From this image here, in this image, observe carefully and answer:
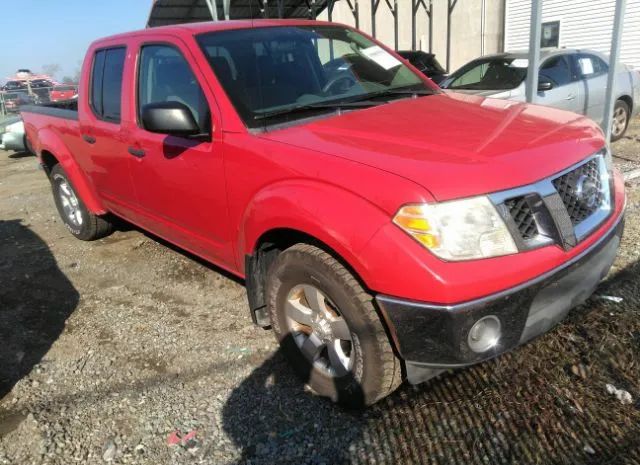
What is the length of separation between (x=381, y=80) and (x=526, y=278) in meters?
1.90

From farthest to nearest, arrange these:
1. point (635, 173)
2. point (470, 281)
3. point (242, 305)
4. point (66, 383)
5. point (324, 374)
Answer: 1. point (635, 173)
2. point (242, 305)
3. point (66, 383)
4. point (324, 374)
5. point (470, 281)

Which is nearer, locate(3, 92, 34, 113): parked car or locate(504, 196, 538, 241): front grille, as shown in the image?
locate(504, 196, 538, 241): front grille

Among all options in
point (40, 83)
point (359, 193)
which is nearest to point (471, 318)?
point (359, 193)

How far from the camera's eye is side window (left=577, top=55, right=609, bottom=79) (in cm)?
805

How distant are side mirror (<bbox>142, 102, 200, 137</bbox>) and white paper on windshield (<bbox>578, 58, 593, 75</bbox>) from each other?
7298mm

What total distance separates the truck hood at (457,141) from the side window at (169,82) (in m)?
0.58

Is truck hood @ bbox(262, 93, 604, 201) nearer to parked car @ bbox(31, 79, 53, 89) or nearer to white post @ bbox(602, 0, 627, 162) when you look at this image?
white post @ bbox(602, 0, 627, 162)

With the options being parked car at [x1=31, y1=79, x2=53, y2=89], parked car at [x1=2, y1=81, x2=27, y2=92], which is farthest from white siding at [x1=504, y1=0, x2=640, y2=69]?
parked car at [x1=31, y1=79, x2=53, y2=89]

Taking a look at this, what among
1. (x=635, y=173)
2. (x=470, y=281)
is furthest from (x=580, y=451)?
(x=635, y=173)

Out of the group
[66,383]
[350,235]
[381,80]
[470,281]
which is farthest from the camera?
[381,80]

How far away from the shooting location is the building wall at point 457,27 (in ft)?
61.1

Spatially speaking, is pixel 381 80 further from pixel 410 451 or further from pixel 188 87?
pixel 410 451

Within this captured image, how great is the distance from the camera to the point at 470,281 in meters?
1.94

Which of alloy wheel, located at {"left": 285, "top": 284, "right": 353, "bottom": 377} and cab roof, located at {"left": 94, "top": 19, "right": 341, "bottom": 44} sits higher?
cab roof, located at {"left": 94, "top": 19, "right": 341, "bottom": 44}
